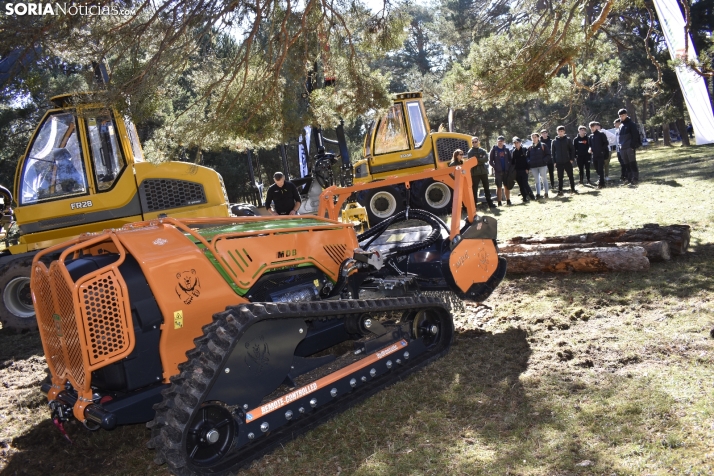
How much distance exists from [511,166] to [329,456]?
1250 centimetres

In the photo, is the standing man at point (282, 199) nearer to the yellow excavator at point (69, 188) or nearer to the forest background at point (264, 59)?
the forest background at point (264, 59)

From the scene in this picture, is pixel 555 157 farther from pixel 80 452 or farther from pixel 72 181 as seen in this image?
pixel 80 452

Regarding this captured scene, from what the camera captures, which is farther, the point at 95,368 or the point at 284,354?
the point at 284,354

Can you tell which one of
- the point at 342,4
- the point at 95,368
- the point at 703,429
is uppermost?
the point at 342,4

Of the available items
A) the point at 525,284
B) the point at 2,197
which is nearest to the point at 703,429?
the point at 525,284

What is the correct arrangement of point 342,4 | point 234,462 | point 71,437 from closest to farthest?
point 234,462, point 71,437, point 342,4

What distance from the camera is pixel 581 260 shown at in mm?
7246

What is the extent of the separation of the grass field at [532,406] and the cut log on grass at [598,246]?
14.2 inches

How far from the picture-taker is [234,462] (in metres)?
3.60

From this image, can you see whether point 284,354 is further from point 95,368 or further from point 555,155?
point 555,155

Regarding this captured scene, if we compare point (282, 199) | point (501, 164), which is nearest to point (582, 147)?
point (501, 164)

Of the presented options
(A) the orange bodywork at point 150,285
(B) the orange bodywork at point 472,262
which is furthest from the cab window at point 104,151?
(B) the orange bodywork at point 472,262

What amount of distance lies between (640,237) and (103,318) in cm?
656

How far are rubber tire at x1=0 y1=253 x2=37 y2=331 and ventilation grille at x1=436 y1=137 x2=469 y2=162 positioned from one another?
371 inches
